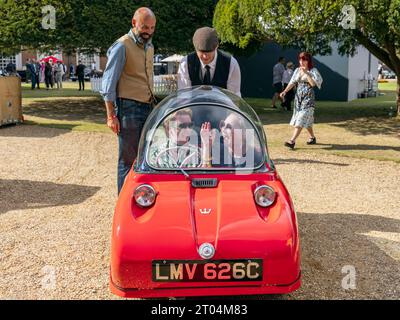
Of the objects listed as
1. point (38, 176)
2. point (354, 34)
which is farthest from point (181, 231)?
point (354, 34)

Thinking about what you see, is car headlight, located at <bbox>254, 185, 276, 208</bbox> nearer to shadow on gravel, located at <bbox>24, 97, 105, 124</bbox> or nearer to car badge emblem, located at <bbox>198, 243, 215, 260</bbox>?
car badge emblem, located at <bbox>198, 243, 215, 260</bbox>

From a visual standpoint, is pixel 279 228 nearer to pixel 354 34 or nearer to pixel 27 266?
pixel 27 266

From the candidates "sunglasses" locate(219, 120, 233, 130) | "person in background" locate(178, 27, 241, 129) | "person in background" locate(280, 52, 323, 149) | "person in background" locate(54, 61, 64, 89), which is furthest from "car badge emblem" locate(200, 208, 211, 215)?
"person in background" locate(54, 61, 64, 89)

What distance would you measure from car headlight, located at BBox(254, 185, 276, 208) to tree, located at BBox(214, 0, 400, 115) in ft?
27.0

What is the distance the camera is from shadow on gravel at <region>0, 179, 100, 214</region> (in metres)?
6.27

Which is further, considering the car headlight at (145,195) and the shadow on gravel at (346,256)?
the shadow on gravel at (346,256)

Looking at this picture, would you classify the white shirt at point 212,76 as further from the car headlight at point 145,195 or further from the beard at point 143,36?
the car headlight at point 145,195

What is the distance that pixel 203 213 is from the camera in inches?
137

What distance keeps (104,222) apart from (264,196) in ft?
8.12

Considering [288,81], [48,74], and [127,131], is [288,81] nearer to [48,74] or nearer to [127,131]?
[127,131]

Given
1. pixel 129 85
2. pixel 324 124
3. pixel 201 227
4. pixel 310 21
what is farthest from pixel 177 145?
pixel 324 124

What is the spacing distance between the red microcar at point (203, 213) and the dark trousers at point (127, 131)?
45.0 inches

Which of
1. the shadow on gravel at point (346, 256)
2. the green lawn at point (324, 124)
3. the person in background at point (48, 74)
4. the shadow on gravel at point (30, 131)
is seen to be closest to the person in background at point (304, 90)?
the green lawn at point (324, 124)

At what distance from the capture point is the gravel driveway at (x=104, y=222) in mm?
3965
